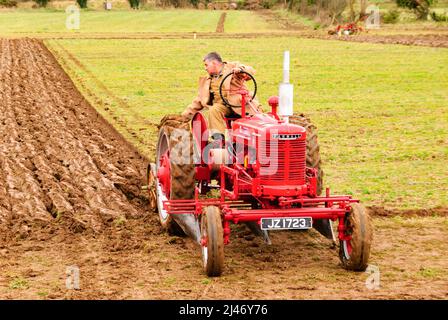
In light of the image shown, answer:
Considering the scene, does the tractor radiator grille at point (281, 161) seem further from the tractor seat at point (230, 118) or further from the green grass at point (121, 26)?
the green grass at point (121, 26)

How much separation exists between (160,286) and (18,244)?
198 centimetres

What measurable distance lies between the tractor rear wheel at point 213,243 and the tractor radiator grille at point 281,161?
0.70 m

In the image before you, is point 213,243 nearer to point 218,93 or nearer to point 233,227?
point 233,227

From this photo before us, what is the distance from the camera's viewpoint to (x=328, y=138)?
1477cm

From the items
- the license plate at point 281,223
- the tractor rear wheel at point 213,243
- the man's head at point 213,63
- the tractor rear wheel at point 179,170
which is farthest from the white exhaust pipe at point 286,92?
the man's head at point 213,63

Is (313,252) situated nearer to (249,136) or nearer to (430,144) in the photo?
(249,136)

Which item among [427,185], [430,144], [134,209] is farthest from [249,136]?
[430,144]

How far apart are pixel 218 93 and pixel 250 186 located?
163 centimetres

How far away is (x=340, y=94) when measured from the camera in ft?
72.3

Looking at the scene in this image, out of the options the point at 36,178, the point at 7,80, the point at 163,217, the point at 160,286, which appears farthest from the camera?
the point at 7,80

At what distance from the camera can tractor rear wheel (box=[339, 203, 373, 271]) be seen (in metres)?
7.29

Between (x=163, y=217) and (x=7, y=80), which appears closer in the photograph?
(x=163, y=217)

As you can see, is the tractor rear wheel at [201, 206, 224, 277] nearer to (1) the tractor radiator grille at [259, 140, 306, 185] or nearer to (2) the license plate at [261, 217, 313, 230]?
(2) the license plate at [261, 217, 313, 230]

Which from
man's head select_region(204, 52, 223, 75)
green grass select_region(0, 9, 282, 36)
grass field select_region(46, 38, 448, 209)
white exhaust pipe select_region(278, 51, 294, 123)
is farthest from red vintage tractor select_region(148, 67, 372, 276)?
green grass select_region(0, 9, 282, 36)
